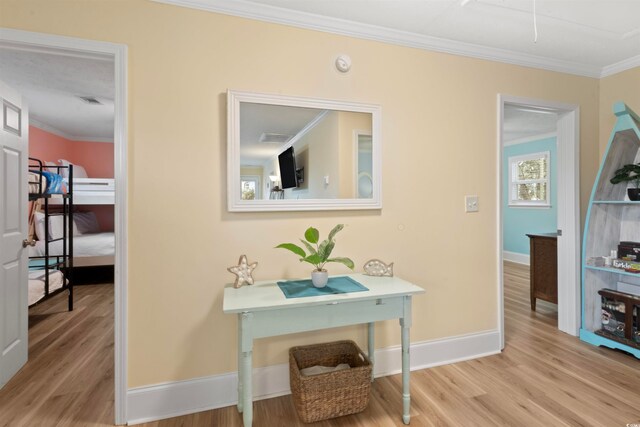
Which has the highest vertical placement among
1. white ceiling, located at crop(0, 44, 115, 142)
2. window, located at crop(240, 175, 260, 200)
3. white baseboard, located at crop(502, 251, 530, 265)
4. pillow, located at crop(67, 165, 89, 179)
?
white ceiling, located at crop(0, 44, 115, 142)

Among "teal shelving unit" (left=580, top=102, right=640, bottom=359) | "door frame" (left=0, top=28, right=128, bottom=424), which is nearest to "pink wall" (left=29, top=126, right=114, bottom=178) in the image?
"door frame" (left=0, top=28, right=128, bottom=424)

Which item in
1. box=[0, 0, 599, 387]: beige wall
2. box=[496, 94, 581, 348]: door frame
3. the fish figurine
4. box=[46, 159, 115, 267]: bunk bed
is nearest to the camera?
box=[0, 0, 599, 387]: beige wall

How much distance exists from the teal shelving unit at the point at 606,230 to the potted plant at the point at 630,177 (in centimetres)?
8

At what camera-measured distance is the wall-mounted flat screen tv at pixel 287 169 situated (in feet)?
6.65

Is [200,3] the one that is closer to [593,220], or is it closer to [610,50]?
[610,50]

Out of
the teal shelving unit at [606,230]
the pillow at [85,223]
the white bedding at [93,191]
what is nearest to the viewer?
the teal shelving unit at [606,230]

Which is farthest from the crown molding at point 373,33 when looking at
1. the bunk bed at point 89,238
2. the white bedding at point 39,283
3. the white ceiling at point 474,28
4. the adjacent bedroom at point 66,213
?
the bunk bed at point 89,238

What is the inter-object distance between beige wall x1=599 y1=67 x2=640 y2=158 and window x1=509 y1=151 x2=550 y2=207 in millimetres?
2900

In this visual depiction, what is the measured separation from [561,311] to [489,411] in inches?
66.2

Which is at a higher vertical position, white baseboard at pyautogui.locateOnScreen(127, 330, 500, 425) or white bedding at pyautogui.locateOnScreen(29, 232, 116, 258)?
white bedding at pyautogui.locateOnScreen(29, 232, 116, 258)

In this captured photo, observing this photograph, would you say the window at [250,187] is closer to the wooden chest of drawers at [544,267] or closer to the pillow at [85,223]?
the wooden chest of drawers at [544,267]

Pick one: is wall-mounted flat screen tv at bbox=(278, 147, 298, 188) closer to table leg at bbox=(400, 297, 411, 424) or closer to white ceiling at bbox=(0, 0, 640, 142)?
white ceiling at bbox=(0, 0, 640, 142)

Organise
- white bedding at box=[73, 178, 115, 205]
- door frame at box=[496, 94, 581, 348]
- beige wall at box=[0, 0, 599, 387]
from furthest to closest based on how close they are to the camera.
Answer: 1. white bedding at box=[73, 178, 115, 205]
2. door frame at box=[496, 94, 581, 348]
3. beige wall at box=[0, 0, 599, 387]

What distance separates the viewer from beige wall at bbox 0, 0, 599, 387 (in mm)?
1815
